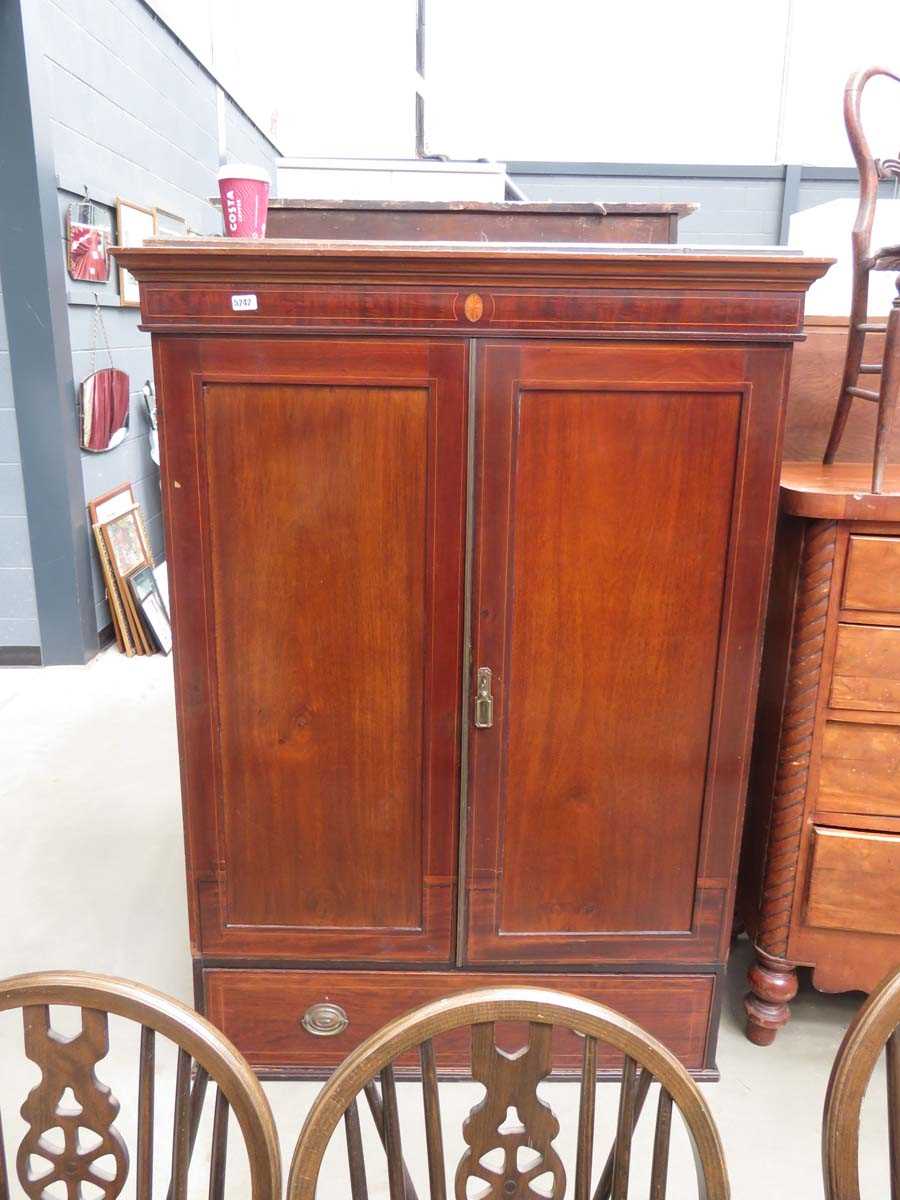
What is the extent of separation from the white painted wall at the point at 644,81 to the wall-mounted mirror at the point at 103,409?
3100 millimetres

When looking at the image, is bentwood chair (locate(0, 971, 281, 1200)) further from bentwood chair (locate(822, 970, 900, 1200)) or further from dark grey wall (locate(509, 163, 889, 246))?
dark grey wall (locate(509, 163, 889, 246))

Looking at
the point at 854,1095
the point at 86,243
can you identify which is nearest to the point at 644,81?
the point at 86,243

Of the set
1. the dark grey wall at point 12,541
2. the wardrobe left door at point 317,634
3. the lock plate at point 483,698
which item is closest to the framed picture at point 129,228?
the dark grey wall at point 12,541

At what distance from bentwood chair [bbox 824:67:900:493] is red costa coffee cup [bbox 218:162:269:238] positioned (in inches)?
39.3

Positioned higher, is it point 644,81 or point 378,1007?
point 644,81

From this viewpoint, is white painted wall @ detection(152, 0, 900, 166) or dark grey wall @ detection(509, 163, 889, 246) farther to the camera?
dark grey wall @ detection(509, 163, 889, 246)

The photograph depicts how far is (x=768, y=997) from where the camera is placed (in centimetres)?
170

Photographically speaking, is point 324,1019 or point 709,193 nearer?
point 324,1019

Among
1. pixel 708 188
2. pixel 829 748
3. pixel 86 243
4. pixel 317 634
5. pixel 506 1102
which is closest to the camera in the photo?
pixel 506 1102

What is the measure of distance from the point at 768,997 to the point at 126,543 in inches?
120

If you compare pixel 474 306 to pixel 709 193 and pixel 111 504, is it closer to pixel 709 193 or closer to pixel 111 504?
pixel 111 504

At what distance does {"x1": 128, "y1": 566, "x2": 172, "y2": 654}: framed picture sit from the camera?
3.73 m

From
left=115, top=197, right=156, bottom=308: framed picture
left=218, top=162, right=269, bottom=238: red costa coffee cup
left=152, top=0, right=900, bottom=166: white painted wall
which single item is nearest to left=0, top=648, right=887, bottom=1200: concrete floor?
left=218, top=162, right=269, bottom=238: red costa coffee cup

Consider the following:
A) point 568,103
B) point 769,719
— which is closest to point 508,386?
point 769,719
